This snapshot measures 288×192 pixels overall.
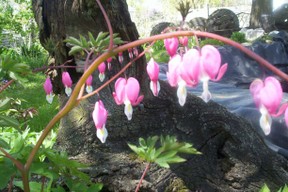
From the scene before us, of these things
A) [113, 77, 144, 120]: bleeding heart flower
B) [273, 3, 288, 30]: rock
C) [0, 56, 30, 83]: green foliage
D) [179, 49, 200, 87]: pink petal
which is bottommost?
[273, 3, 288, 30]: rock

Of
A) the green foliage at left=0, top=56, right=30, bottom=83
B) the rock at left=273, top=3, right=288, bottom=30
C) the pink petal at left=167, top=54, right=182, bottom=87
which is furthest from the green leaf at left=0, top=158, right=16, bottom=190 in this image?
the rock at left=273, top=3, right=288, bottom=30

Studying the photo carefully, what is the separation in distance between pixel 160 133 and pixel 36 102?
379cm

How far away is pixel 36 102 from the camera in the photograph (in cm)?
529

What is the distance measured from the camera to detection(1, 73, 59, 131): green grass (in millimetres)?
3834

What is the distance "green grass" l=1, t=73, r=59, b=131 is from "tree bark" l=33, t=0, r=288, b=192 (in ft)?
3.19

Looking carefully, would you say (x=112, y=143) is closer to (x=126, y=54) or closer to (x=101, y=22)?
(x=126, y=54)

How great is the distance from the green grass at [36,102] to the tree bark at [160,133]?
97cm

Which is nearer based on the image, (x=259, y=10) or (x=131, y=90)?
(x=131, y=90)

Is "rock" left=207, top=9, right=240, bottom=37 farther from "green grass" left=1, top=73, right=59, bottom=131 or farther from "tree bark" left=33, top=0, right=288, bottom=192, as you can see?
"tree bark" left=33, top=0, right=288, bottom=192

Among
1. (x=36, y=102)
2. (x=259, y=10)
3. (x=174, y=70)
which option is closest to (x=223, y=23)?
(x=259, y=10)

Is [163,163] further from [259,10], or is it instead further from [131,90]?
[259,10]

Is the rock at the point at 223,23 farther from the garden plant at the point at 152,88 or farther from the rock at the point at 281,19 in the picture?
the garden plant at the point at 152,88

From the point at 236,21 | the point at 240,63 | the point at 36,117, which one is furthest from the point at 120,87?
the point at 236,21

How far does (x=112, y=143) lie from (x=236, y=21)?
1132cm
